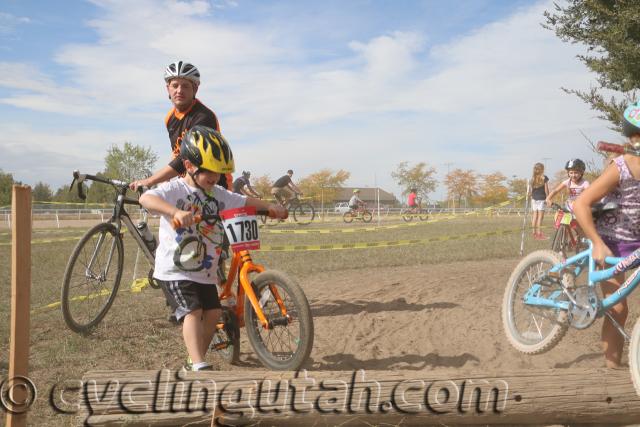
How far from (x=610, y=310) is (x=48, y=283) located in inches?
310

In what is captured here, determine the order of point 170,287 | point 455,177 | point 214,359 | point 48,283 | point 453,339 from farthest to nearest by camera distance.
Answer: point 455,177, point 48,283, point 453,339, point 214,359, point 170,287

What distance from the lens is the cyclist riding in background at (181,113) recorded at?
15.1 ft

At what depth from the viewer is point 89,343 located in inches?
186

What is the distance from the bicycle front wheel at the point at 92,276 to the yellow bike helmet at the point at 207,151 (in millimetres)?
1783

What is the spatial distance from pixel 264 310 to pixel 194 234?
0.71 metres

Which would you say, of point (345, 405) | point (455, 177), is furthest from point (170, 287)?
point (455, 177)

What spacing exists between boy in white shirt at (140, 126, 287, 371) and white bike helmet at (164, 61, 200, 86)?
1299mm

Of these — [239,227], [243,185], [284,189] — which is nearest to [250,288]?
[239,227]

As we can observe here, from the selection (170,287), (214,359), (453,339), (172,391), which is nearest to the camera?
(172,391)

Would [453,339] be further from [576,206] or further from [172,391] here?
[172,391]

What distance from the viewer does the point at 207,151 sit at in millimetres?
3484

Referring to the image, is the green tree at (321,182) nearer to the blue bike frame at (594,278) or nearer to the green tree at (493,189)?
the green tree at (493,189)

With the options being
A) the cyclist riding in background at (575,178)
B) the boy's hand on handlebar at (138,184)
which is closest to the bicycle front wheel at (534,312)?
the boy's hand on handlebar at (138,184)

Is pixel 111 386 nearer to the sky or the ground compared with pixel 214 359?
nearer to the sky
